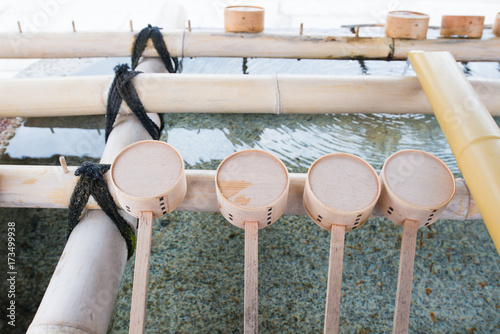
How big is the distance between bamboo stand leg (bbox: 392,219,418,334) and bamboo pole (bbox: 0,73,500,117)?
4.60 ft

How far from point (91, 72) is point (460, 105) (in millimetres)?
3979

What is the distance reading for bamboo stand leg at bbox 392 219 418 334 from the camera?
4.55 ft

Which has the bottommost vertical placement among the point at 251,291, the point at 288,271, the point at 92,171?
the point at 288,271

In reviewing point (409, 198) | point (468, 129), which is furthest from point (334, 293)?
point (468, 129)

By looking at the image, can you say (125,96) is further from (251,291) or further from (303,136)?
(251,291)

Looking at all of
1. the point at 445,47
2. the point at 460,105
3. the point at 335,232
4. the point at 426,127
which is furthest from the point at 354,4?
the point at 335,232

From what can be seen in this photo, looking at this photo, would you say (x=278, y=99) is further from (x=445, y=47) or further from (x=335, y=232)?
(x=445, y=47)

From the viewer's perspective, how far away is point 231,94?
262 cm

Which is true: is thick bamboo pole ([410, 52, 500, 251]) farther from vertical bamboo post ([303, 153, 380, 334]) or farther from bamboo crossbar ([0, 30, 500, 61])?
bamboo crossbar ([0, 30, 500, 61])

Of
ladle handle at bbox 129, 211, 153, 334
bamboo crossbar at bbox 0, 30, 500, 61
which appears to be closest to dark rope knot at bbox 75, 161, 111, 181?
ladle handle at bbox 129, 211, 153, 334

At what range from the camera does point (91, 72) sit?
4.29 meters

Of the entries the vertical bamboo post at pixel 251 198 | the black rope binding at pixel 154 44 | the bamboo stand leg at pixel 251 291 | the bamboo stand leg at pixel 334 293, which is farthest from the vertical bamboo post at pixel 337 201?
the black rope binding at pixel 154 44

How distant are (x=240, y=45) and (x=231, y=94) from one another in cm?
121

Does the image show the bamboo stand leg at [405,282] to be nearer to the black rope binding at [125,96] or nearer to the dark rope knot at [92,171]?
the dark rope knot at [92,171]
